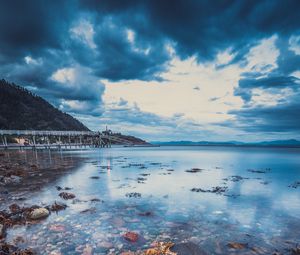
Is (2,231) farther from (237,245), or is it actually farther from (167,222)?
(237,245)

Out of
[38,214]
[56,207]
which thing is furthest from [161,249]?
[56,207]

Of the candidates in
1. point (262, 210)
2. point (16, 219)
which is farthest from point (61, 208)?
point (262, 210)

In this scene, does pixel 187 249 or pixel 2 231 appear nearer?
pixel 187 249

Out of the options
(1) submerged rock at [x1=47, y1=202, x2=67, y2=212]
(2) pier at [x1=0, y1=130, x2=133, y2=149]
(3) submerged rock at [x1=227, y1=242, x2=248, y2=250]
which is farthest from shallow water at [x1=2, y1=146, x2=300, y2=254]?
(2) pier at [x1=0, y1=130, x2=133, y2=149]

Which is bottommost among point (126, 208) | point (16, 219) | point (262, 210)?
point (262, 210)

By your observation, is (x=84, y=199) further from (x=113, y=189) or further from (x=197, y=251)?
(x=197, y=251)

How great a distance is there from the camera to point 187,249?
26.5 ft

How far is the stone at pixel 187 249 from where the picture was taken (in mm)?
7891

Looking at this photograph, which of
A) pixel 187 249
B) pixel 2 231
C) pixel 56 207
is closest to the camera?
pixel 187 249

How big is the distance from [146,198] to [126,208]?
3.12 m

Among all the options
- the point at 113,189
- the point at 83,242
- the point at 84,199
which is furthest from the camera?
the point at 113,189

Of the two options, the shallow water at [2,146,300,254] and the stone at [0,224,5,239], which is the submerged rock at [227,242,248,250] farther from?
the stone at [0,224,5,239]

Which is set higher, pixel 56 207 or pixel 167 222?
pixel 56 207

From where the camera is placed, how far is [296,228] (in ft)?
36.9
